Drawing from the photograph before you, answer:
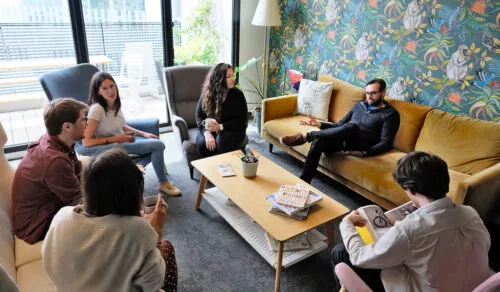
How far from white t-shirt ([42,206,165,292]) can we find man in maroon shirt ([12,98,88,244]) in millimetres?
532

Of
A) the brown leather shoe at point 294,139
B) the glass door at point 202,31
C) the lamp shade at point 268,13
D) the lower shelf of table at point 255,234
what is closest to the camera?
the lower shelf of table at point 255,234

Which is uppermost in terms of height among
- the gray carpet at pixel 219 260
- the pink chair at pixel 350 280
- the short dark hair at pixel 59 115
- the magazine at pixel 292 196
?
the short dark hair at pixel 59 115

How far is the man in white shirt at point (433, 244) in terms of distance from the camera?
1.26m

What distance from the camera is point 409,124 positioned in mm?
2980

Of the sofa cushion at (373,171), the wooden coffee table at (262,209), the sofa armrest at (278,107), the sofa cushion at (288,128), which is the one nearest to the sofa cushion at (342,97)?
Answer: the sofa cushion at (288,128)

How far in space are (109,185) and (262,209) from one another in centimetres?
111

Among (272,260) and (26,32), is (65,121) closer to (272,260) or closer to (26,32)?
(272,260)

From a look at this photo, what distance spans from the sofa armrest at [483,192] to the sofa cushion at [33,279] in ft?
7.30

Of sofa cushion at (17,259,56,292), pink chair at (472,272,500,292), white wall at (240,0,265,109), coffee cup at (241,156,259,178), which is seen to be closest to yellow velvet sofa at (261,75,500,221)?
coffee cup at (241,156,259,178)

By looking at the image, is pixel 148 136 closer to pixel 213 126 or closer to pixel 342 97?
pixel 213 126

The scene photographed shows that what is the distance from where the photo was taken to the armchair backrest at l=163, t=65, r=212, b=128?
11.3 feet

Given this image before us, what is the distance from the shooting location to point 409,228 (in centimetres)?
128

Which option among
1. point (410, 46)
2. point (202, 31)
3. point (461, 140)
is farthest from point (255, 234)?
point (202, 31)

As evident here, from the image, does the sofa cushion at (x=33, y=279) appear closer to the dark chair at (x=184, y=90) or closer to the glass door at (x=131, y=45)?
the dark chair at (x=184, y=90)
